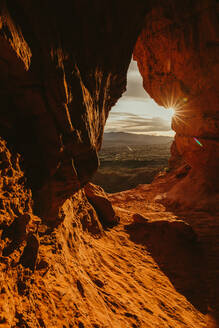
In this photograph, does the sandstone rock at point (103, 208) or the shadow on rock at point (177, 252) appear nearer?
the shadow on rock at point (177, 252)

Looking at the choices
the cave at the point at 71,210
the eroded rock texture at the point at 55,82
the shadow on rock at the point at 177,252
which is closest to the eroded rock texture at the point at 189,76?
the shadow on rock at the point at 177,252

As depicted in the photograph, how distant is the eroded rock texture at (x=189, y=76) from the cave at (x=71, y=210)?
19.5ft

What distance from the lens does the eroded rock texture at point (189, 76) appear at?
9.32 meters

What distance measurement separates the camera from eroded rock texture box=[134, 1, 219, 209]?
30.6 ft

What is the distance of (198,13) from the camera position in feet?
30.0

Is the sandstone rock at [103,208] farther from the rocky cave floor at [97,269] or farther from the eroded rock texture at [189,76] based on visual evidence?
the eroded rock texture at [189,76]

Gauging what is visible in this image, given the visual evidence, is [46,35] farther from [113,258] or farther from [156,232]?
[156,232]

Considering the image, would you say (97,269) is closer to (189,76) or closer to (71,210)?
(71,210)

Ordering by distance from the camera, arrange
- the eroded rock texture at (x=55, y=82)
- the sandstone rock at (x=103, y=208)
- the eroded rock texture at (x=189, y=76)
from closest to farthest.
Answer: the eroded rock texture at (x=55, y=82)
the sandstone rock at (x=103, y=208)
the eroded rock texture at (x=189, y=76)

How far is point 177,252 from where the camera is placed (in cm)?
641

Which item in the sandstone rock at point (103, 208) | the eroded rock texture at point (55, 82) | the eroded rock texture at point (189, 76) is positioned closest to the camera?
the eroded rock texture at point (55, 82)

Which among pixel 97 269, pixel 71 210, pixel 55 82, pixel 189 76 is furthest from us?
pixel 189 76

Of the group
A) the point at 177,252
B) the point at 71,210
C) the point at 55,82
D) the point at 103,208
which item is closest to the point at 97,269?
the point at 71,210

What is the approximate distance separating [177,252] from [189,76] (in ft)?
32.2
